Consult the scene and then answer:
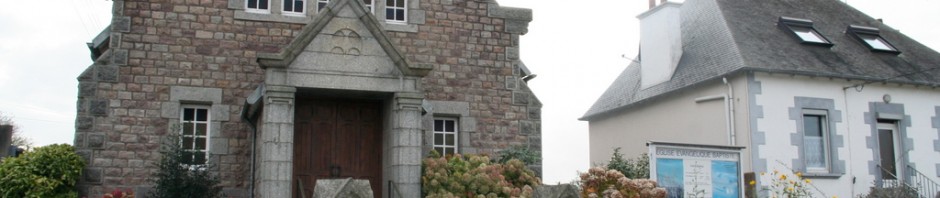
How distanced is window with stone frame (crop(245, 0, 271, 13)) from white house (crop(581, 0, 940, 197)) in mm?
8600

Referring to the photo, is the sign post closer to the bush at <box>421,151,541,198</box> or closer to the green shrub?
the bush at <box>421,151,541,198</box>

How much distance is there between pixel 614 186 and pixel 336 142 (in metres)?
4.17

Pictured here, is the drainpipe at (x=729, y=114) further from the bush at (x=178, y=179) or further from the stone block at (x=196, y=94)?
the bush at (x=178, y=179)

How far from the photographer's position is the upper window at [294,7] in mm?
14213

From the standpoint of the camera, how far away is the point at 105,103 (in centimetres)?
1310

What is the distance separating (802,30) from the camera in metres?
20.1

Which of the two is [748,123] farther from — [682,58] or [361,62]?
[361,62]

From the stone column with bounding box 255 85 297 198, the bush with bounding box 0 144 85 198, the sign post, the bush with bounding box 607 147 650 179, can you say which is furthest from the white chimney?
the bush with bounding box 0 144 85 198

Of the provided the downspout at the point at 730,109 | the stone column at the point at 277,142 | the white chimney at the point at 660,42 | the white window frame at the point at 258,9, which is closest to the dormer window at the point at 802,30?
the white chimney at the point at 660,42

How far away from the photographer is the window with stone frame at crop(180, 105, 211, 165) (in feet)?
43.1

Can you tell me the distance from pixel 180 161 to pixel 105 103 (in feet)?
4.98

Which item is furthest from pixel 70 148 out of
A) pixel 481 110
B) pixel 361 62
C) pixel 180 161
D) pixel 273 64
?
pixel 481 110

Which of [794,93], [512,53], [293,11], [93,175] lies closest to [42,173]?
[93,175]

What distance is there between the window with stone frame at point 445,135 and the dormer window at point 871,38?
33.2 ft
